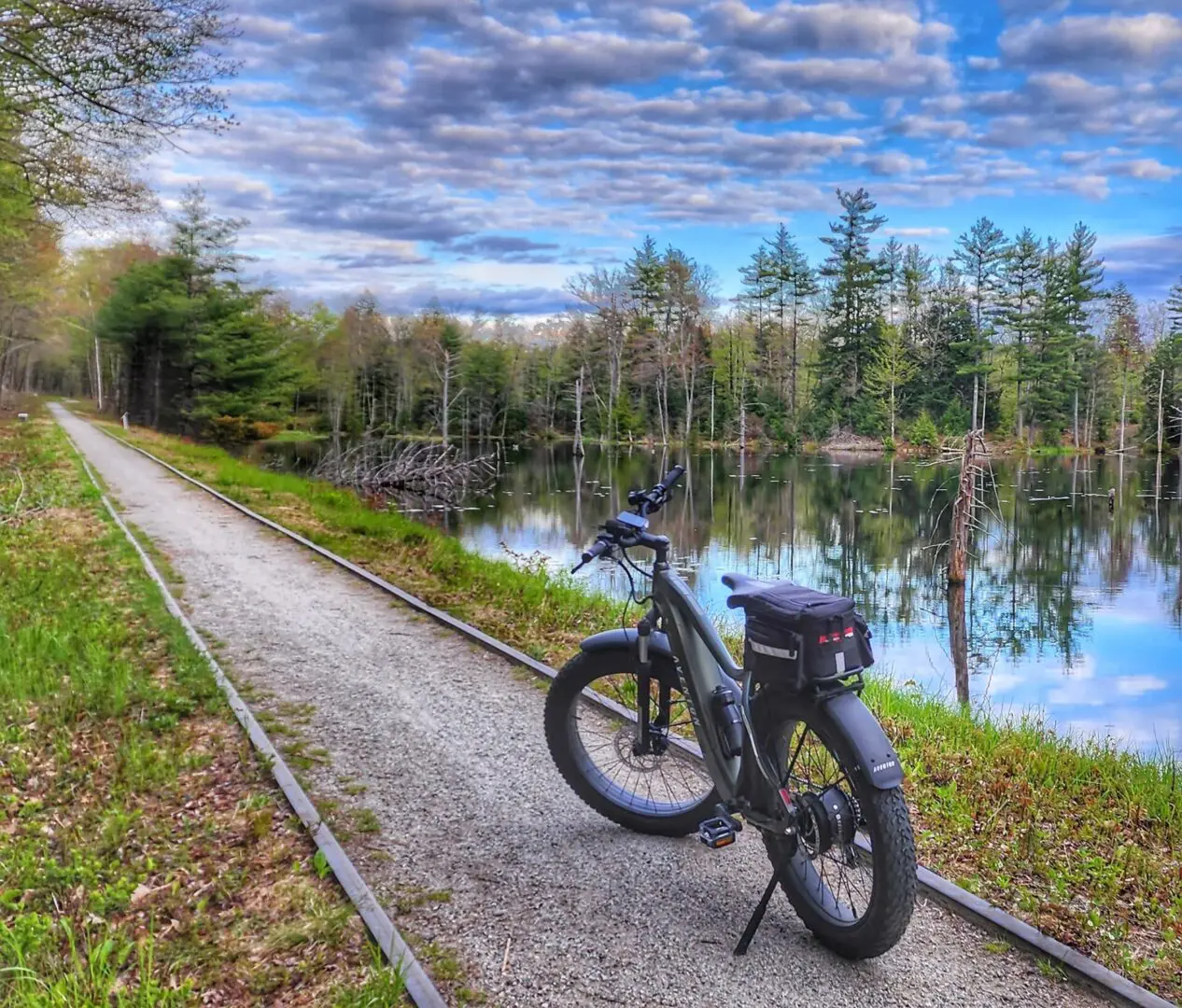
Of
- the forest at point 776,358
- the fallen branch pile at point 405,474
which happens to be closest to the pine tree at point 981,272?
the forest at point 776,358

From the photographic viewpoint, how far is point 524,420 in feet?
220

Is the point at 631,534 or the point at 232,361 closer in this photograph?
the point at 631,534

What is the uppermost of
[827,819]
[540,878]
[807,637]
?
[807,637]

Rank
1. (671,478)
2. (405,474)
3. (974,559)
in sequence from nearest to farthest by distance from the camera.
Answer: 1. (671,478)
2. (974,559)
3. (405,474)

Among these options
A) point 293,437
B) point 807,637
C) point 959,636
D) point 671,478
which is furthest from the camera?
point 293,437

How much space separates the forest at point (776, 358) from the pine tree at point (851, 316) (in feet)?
0.47

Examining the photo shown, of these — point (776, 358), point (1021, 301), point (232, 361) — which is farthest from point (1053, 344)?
point (232, 361)

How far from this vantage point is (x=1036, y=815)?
443 centimetres

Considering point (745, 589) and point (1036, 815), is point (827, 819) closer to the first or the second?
point (745, 589)

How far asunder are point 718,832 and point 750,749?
41cm

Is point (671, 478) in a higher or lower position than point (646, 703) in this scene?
higher

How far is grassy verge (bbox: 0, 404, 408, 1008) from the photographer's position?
115 inches

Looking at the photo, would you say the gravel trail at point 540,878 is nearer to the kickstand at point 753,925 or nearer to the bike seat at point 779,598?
the kickstand at point 753,925

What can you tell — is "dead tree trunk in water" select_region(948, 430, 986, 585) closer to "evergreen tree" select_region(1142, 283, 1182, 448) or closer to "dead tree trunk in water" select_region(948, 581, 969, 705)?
"dead tree trunk in water" select_region(948, 581, 969, 705)
